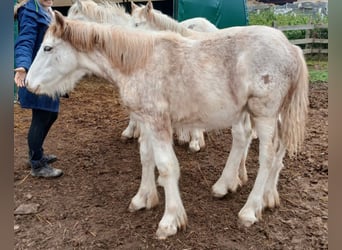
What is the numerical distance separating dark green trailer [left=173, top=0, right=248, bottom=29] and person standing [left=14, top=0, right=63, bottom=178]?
417cm

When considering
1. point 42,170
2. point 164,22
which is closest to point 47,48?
point 42,170

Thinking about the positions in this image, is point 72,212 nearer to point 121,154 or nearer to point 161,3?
point 121,154

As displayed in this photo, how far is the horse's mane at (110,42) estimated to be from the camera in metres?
2.68

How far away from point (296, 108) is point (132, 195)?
1.73 m

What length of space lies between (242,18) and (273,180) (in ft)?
16.6

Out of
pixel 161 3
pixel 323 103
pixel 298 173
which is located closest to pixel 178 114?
pixel 298 173

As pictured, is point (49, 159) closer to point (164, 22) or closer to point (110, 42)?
point (110, 42)

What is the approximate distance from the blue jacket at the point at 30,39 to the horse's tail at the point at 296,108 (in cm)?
224

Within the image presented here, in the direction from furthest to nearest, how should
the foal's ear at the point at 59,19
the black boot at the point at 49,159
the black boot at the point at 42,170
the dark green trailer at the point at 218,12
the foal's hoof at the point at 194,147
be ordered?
the dark green trailer at the point at 218,12, the foal's hoof at the point at 194,147, the black boot at the point at 49,159, the black boot at the point at 42,170, the foal's ear at the point at 59,19

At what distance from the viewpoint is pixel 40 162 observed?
147 inches

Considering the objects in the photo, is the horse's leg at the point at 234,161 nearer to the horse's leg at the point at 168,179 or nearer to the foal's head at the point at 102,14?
the horse's leg at the point at 168,179

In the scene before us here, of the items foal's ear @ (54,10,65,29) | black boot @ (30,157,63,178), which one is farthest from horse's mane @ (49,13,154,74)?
black boot @ (30,157,63,178)

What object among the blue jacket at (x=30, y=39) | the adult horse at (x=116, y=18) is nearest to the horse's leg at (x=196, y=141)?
the adult horse at (x=116, y=18)

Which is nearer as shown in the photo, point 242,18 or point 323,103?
point 323,103
